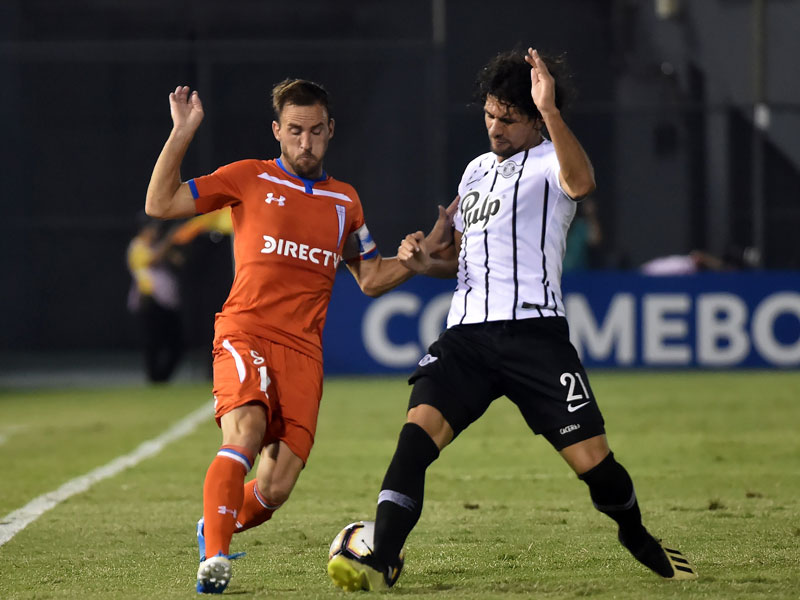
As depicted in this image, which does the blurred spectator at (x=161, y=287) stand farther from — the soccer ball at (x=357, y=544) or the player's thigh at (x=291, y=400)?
the soccer ball at (x=357, y=544)

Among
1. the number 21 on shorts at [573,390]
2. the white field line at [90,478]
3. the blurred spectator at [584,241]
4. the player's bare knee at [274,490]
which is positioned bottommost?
the white field line at [90,478]

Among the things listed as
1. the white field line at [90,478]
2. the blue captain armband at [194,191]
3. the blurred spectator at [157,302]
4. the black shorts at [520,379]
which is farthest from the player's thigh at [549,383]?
the blurred spectator at [157,302]

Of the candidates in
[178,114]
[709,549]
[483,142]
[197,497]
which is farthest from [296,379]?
[483,142]

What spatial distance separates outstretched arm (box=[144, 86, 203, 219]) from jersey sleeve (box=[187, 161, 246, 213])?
3cm

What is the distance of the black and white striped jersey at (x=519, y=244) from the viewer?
518 cm

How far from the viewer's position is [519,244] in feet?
17.1

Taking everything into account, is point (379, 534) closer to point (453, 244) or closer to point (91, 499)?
point (453, 244)

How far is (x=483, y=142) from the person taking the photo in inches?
694

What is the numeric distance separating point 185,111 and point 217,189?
0.33m

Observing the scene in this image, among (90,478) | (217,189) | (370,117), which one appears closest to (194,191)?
(217,189)

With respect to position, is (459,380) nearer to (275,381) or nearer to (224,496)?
(275,381)

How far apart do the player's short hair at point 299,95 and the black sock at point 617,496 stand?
1.79 metres

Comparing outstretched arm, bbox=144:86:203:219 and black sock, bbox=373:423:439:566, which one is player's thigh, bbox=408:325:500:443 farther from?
outstretched arm, bbox=144:86:203:219

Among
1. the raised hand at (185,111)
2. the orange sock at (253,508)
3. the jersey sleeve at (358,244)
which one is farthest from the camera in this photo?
the jersey sleeve at (358,244)
